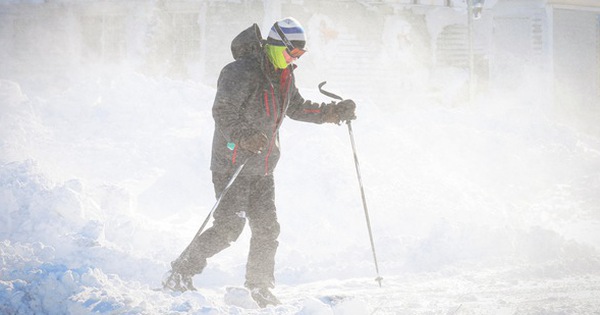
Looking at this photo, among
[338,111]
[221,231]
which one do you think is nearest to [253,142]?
[221,231]

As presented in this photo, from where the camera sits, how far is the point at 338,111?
11.9 ft

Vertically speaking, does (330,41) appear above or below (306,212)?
above

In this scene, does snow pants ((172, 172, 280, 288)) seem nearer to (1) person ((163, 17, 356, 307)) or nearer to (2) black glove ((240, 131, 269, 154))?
(1) person ((163, 17, 356, 307))

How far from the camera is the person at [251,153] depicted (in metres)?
3.02

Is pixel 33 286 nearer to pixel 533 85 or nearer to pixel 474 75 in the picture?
pixel 474 75

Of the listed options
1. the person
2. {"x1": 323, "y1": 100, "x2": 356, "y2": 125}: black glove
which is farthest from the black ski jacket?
{"x1": 323, "y1": 100, "x2": 356, "y2": 125}: black glove

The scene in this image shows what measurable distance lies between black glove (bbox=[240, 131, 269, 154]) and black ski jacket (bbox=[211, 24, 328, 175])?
0.03 meters

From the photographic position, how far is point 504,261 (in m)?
4.68

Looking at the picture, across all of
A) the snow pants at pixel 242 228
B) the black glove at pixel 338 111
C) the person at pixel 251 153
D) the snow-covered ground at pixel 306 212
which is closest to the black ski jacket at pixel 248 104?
the person at pixel 251 153

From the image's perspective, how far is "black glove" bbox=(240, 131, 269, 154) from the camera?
2.84m

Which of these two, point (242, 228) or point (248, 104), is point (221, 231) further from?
point (248, 104)

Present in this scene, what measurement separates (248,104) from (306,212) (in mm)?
3141

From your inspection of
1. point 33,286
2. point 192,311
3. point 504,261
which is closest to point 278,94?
point 192,311

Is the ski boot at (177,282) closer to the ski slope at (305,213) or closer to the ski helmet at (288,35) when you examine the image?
the ski slope at (305,213)
